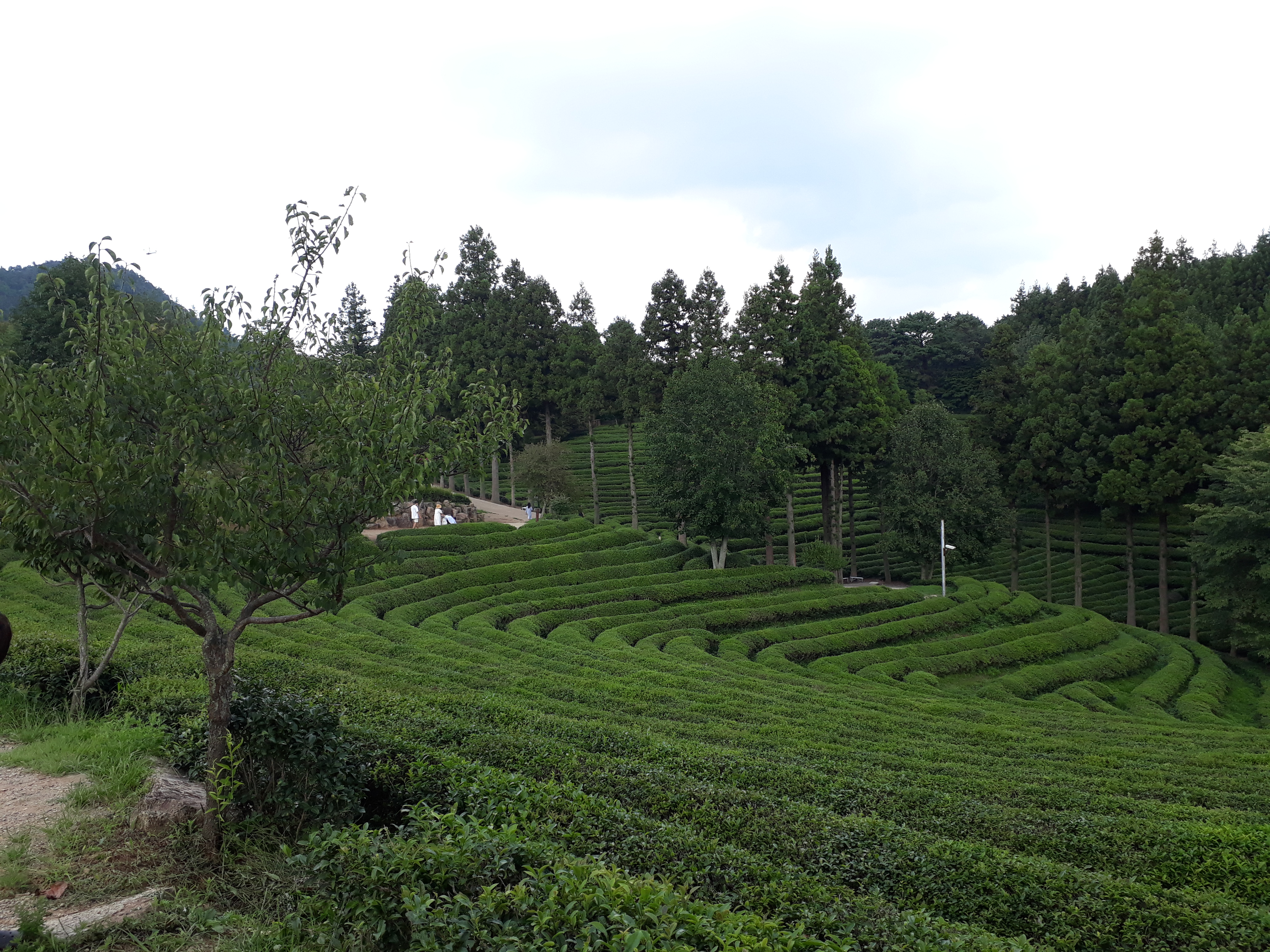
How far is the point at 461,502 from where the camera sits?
42875mm

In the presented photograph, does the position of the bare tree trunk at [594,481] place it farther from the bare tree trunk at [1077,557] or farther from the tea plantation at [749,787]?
the bare tree trunk at [1077,557]

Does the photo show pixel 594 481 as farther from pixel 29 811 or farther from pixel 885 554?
pixel 29 811

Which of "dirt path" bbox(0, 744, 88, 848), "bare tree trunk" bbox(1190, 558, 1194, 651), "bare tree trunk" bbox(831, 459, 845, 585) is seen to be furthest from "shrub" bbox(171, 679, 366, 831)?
"bare tree trunk" bbox(1190, 558, 1194, 651)

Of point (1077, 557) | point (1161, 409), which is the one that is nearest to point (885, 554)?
point (1077, 557)

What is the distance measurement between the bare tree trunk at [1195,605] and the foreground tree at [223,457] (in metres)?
33.8

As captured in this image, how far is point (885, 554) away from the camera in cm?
4184

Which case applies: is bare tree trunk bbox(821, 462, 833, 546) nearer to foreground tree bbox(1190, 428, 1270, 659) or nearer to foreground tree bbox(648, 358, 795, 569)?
foreground tree bbox(648, 358, 795, 569)

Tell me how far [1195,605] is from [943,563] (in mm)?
10832

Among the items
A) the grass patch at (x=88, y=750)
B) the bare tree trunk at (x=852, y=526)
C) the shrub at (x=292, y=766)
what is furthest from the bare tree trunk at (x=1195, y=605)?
the grass patch at (x=88, y=750)

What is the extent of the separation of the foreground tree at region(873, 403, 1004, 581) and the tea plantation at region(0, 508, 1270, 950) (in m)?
14.3

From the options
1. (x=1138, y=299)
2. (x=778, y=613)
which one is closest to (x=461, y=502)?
(x=778, y=613)

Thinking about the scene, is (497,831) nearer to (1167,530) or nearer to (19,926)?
(19,926)

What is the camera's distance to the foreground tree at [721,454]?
32.8 metres

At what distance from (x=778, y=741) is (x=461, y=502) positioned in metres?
33.9
